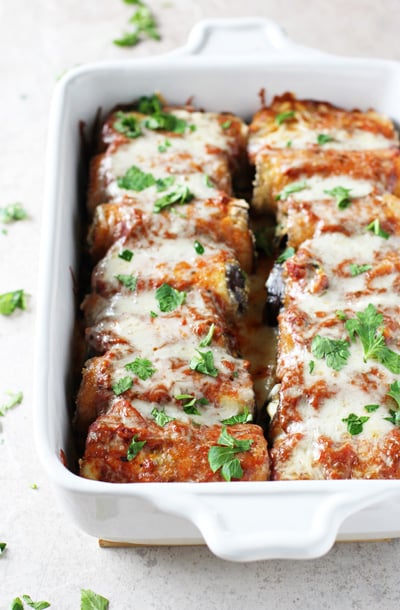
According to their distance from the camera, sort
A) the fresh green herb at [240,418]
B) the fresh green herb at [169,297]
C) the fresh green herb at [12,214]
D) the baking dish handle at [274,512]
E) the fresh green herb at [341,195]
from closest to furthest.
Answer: the baking dish handle at [274,512] → the fresh green herb at [240,418] → the fresh green herb at [169,297] → the fresh green herb at [341,195] → the fresh green herb at [12,214]

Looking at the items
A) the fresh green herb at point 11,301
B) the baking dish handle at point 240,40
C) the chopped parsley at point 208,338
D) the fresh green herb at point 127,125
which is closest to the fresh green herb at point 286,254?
the chopped parsley at point 208,338

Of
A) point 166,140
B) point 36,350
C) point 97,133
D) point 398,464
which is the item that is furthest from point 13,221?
point 398,464

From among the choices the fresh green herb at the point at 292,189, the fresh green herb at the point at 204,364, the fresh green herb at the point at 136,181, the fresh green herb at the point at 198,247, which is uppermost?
the fresh green herb at the point at 136,181

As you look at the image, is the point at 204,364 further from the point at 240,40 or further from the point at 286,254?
the point at 240,40

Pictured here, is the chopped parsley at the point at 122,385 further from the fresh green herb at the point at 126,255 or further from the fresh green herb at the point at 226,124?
the fresh green herb at the point at 226,124

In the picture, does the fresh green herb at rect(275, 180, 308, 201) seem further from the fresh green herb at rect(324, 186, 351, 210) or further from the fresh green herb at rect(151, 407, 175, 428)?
the fresh green herb at rect(151, 407, 175, 428)

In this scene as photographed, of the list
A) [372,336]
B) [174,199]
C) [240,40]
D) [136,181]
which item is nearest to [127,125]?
[136,181]

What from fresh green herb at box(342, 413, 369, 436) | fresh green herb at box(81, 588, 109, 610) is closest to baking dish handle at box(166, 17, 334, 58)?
fresh green herb at box(342, 413, 369, 436)
